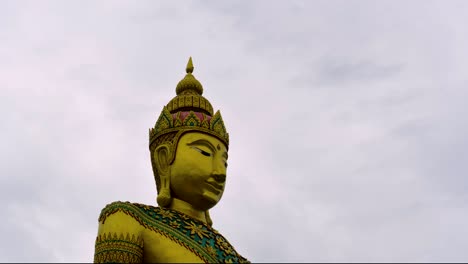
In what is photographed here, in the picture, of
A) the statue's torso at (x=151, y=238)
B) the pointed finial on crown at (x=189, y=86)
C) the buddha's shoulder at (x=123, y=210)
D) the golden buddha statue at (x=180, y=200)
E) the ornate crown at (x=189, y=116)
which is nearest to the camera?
the statue's torso at (x=151, y=238)

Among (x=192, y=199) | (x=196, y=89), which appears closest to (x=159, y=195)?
(x=192, y=199)

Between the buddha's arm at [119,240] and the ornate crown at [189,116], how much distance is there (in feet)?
6.71

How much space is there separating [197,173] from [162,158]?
738 mm

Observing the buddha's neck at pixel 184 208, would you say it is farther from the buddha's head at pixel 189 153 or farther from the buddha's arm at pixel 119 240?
the buddha's arm at pixel 119 240

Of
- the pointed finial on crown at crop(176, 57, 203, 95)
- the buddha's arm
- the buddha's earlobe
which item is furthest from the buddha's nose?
the pointed finial on crown at crop(176, 57, 203, 95)

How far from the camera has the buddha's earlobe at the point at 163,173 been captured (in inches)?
389

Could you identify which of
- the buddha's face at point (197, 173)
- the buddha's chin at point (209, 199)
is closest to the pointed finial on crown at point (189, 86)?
the buddha's face at point (197, 173)

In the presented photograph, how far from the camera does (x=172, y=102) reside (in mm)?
11055

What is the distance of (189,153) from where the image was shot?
9.98 meters

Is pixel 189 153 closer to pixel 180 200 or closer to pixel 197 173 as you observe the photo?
pixel 197 173

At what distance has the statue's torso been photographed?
8.59 m

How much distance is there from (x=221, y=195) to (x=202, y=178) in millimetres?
596

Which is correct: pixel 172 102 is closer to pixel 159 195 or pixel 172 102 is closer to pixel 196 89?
pixel 196 89

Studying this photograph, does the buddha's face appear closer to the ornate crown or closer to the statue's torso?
the ornate crown
